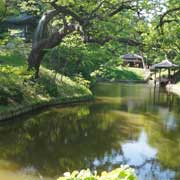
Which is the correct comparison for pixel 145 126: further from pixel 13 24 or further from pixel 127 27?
pixel 13 24

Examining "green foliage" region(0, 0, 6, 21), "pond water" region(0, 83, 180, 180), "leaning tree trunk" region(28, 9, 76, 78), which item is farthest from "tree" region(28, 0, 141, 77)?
"pond water" region(0, 83, 180, 180)

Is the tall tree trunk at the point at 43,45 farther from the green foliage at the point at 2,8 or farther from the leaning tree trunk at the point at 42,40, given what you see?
the green foliage at the point at 2,8

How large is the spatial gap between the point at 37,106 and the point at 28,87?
1.59m

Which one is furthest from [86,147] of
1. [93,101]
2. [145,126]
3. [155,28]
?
[93,101]

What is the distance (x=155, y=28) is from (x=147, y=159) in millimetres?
7909

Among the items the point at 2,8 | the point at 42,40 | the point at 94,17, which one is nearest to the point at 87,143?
the point at 94,17

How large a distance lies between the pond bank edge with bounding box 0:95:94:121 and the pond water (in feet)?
1.52

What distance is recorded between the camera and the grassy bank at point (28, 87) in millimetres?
17453

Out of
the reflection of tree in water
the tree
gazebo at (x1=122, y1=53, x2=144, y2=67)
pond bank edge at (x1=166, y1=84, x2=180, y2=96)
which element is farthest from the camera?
gazebo at (x1=122, y1=53, x2=144, y2=67)

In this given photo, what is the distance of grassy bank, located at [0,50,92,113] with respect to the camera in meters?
17.5

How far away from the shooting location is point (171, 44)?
60.0 ft

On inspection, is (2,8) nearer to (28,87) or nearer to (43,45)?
(43,45)

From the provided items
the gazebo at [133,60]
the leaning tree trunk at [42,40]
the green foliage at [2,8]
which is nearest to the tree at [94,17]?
the leaning tree trunk at [42,40]

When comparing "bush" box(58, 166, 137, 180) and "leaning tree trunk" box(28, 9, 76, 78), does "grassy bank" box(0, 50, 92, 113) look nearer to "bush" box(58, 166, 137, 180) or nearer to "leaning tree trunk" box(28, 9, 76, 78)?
"leaning tree trunk" box(28, 9, 76, 78)
